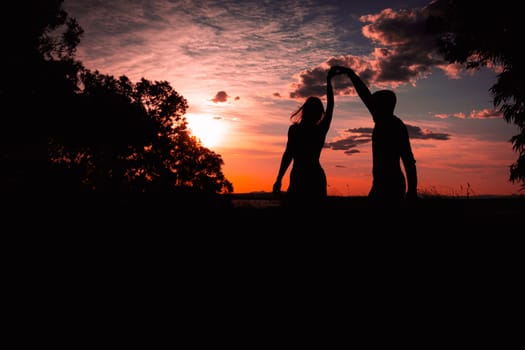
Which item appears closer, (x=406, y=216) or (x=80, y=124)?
(x=406, y=216)

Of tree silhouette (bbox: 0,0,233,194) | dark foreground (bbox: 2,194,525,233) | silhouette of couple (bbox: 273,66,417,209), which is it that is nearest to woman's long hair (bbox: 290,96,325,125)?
silhouette of couple (bbox: 273,66,417,209)

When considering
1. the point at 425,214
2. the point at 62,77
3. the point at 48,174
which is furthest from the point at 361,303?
the point at 62,77

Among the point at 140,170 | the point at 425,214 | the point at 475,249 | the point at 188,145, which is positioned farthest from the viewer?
the point at 188,145

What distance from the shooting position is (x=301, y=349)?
2.72 metres

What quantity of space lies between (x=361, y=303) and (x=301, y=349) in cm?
105

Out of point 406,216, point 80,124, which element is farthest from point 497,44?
point 80,124

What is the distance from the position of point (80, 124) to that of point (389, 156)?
23117mm

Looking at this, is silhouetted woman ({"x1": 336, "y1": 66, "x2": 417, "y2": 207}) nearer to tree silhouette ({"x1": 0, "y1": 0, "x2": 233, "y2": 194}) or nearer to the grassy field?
the grassy field

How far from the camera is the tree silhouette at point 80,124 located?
19844 mm

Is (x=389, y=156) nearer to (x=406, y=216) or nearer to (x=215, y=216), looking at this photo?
(x=406, y=216)

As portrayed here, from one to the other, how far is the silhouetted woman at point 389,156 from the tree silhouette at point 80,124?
31.2 feet

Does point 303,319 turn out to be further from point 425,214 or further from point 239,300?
point 425,214

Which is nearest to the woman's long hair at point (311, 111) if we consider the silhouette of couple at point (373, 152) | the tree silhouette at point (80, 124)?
the silhouette of couple at point (373, 152)

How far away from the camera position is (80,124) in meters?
23.3
